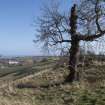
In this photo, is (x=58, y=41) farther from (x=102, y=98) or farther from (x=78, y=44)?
(x=102, y=98)

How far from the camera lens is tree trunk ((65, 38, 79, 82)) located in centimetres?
1655

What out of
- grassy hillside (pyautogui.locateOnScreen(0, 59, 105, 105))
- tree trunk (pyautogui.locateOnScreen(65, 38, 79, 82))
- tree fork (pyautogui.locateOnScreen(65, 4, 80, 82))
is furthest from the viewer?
tree trunk (pyautogui.locateOnScreen(65, 38, 79, 82))

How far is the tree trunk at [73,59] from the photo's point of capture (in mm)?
16547

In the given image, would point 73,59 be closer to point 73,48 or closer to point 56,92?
point 73,48

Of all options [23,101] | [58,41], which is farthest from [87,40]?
[23,101]

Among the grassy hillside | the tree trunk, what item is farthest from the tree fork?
the grassy hillside

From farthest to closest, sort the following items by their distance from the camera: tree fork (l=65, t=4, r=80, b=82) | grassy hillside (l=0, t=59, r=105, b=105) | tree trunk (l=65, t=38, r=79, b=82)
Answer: tree trunk (l=65, t=38, r=79, b=82), tree fork (l=65, t=4, r=80, b=82), grassy hillside (l=0, t=59, r=105, b=105)

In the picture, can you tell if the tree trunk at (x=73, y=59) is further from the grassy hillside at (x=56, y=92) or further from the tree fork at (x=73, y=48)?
the grassy hillside at (x=56, y=92)

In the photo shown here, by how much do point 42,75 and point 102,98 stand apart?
782 cm

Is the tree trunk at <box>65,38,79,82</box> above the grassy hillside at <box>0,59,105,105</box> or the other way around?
above

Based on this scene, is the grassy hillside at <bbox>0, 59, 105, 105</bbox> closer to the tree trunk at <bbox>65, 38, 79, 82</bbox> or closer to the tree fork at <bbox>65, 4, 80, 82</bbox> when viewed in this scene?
the tree trunk at <bbox>65, 38, 79, 82</bbox>

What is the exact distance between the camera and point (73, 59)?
659 inches

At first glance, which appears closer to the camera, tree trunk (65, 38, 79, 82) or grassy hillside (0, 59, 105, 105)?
grassy hillside (0, 59, 105, 105)

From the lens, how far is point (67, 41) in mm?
16641
